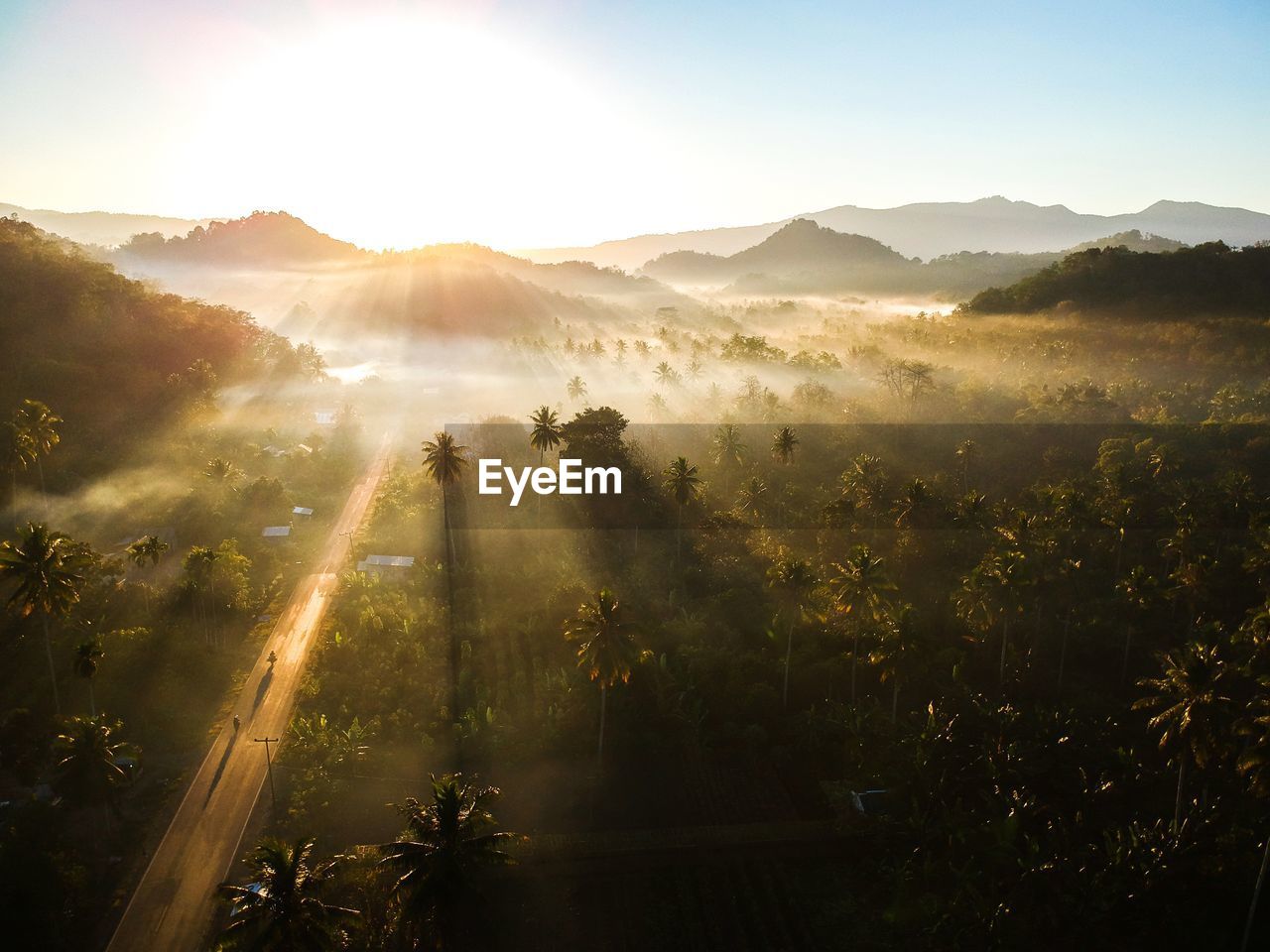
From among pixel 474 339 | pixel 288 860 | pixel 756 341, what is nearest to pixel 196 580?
pixel 288 860

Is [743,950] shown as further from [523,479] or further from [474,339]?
[474,339]

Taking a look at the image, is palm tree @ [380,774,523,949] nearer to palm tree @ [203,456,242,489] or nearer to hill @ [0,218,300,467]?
palm tree @ [203,456,242,489]

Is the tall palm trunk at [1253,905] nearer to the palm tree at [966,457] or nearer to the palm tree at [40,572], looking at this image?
the palm tree at [966,457]

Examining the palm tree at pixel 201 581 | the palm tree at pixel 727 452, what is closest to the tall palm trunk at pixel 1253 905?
the palm tree at pixel 727 452

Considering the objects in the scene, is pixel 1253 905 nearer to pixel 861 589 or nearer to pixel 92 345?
pixel 861 589

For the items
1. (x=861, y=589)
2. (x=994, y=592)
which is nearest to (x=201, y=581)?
(x=861, y=589)
